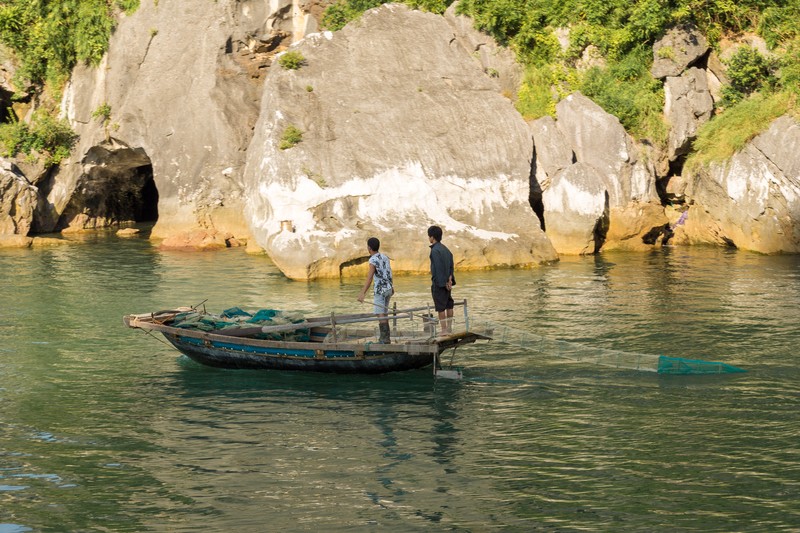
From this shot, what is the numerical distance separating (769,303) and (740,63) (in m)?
12.6

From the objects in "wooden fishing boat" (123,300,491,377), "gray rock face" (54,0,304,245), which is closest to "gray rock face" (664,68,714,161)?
"gray rock face" (54,0,304,245)

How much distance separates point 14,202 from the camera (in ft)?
109

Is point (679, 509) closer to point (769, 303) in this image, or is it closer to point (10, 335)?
point (769, 303)

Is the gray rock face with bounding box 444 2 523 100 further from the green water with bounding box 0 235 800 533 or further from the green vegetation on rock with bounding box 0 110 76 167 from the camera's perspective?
the green vegetation on rock with bounding box 0 110 76 167

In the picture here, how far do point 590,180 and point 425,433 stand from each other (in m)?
16.9

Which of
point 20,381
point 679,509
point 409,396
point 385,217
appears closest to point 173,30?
point 385,217

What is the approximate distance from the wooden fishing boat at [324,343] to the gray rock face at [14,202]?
18.8 meters

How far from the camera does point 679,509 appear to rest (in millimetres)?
9695

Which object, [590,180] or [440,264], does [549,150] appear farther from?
[440,264]

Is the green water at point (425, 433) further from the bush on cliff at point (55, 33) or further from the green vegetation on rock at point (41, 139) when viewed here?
the bush on cliff at point (55, 33)

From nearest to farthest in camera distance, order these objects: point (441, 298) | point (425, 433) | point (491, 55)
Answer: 1. point (425, 433)
2. point (441, 298)
3. point (491, 55)

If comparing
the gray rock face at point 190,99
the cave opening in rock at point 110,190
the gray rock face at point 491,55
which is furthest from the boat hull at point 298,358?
the cave opening in rock at point 110,190

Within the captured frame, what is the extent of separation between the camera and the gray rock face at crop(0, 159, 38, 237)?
32688 millimetres

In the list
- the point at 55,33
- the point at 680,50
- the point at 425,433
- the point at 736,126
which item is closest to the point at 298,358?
the point at 425,433
